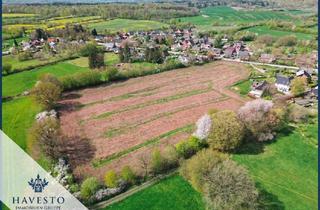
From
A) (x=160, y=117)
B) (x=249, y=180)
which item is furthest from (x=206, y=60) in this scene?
(x=249, y=180)

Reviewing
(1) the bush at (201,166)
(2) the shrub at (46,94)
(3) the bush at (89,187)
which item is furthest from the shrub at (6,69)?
(1) the bush at (201,166)

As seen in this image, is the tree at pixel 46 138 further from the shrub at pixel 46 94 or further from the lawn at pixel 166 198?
the shrub at pixel 46 94

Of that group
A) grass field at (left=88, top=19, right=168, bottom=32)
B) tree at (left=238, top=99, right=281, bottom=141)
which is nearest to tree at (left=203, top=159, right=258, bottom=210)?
tree at (left=238, top=99, right=281, bottom=141)

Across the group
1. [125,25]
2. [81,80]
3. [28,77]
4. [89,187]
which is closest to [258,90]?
[81,80]

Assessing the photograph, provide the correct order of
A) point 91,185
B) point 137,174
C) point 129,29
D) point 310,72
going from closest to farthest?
point 91,185, point 137,174, point 310,72, point 129,29

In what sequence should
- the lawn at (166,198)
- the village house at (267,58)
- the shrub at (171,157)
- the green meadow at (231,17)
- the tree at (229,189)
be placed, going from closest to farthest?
the tree at (229,189), the lawn at (166,198), the shrub at (171,157), the village house at (267,58), the green meadow at (231,17)

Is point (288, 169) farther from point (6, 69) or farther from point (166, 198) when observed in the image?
point (6, 69)

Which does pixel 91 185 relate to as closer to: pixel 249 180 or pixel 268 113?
pixel 249 180
